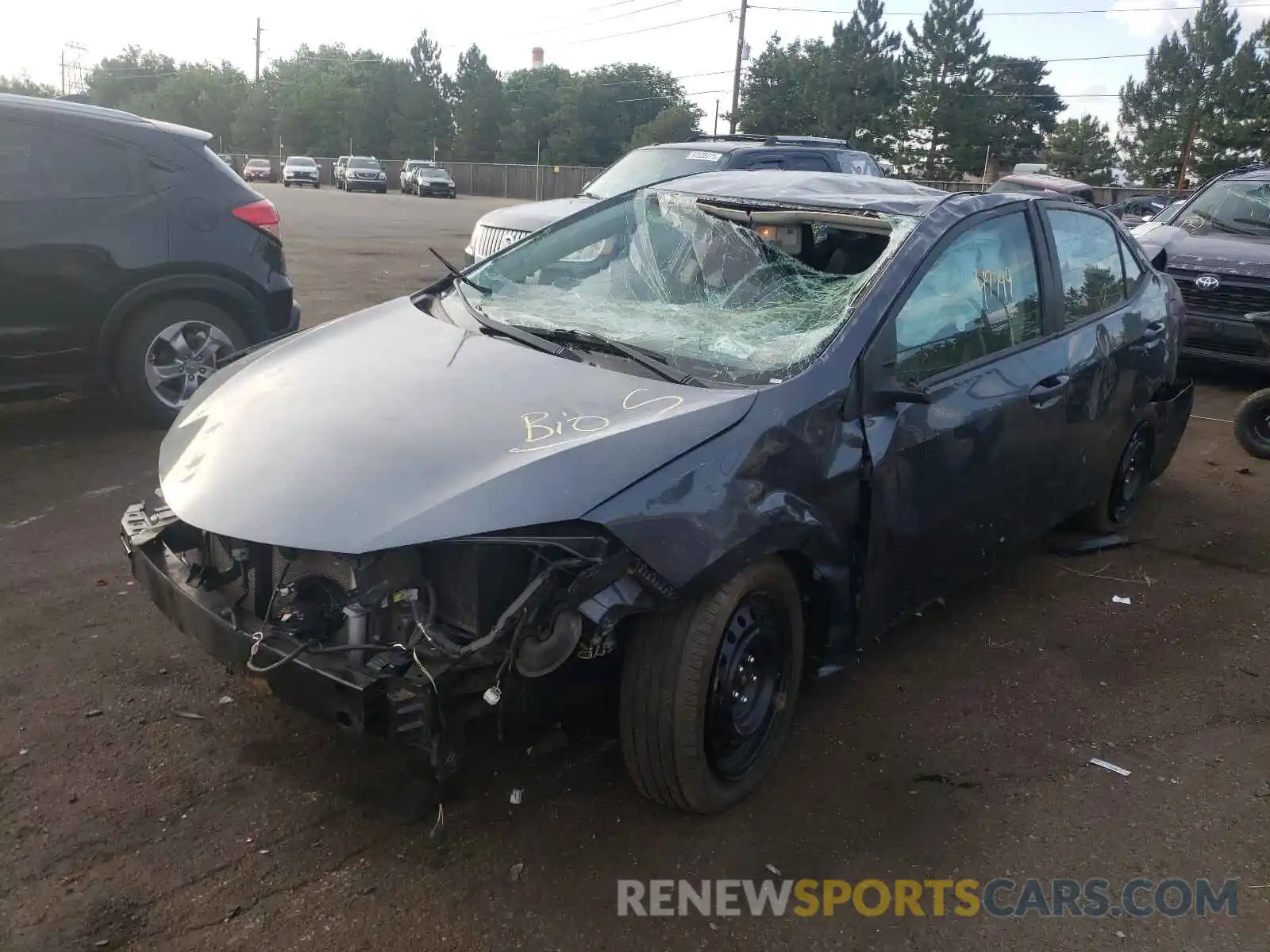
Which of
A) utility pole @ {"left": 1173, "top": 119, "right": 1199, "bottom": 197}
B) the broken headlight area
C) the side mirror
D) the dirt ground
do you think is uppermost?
utility pole @ {"left": 1173, "top": 119, "right": 1199, "bottom": 197}

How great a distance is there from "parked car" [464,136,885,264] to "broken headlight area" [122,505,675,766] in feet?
22.6

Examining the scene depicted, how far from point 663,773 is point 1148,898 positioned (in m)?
1.33

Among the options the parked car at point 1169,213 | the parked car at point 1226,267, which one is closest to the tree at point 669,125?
the parked car at point 1169,213

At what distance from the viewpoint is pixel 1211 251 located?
873 centimetres

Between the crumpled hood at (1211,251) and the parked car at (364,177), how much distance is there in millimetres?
46385

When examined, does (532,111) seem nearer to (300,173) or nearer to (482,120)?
(482,120)

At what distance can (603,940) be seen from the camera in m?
2.45

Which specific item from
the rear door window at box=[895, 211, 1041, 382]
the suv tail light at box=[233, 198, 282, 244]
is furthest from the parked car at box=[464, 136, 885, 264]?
the rear door window at box=[895, 211, 1041, 382]

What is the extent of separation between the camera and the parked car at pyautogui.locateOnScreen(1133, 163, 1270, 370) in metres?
8.28

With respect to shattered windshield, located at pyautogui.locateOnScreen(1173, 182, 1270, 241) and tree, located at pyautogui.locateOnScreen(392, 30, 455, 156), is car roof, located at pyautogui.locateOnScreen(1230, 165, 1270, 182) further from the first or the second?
tree, located at pyautogui.locateOnScreen(392, 30, 455, 156)

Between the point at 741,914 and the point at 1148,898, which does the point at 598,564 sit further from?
the point at 1148,898

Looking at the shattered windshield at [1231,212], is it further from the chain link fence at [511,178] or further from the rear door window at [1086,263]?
the chain link fence at [511,178]

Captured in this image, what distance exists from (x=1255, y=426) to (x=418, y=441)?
20.9 feet

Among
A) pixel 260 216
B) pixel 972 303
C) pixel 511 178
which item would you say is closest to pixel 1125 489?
pixel 972 303
